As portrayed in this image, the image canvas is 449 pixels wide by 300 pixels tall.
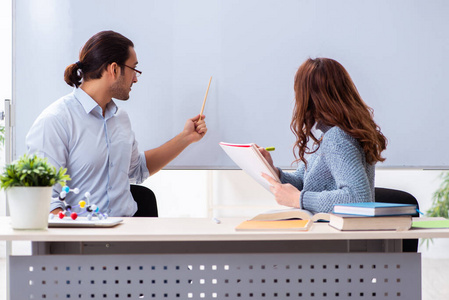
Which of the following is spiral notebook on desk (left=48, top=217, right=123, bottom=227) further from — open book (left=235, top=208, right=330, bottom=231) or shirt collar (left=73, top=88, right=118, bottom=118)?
shirt collar (left=73, top=88, right=118, bottom=118)

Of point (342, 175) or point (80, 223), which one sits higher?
point (342, 175)

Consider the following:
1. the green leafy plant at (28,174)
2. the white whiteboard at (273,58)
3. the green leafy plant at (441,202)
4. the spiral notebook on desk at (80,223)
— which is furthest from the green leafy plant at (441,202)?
the green leafy plant at (28,174)

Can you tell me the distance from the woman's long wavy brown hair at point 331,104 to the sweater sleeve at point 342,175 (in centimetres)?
6

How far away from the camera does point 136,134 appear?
3.03 meters

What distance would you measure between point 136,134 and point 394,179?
2.68 meters

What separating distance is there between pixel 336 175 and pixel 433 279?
258cm

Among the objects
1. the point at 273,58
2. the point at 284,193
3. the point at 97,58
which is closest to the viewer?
the point at 284,193

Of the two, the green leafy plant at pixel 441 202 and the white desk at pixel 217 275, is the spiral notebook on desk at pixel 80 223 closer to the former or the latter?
the white desk at pixel 217 275

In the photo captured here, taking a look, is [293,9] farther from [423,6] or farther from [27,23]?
[27,23]

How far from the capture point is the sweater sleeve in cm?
189

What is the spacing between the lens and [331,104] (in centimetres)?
209

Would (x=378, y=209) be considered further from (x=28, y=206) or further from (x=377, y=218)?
(x=28, y=206)

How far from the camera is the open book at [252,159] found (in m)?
1.95

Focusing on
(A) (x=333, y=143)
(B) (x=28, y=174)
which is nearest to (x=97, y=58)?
(B) (x=28, y=174)
